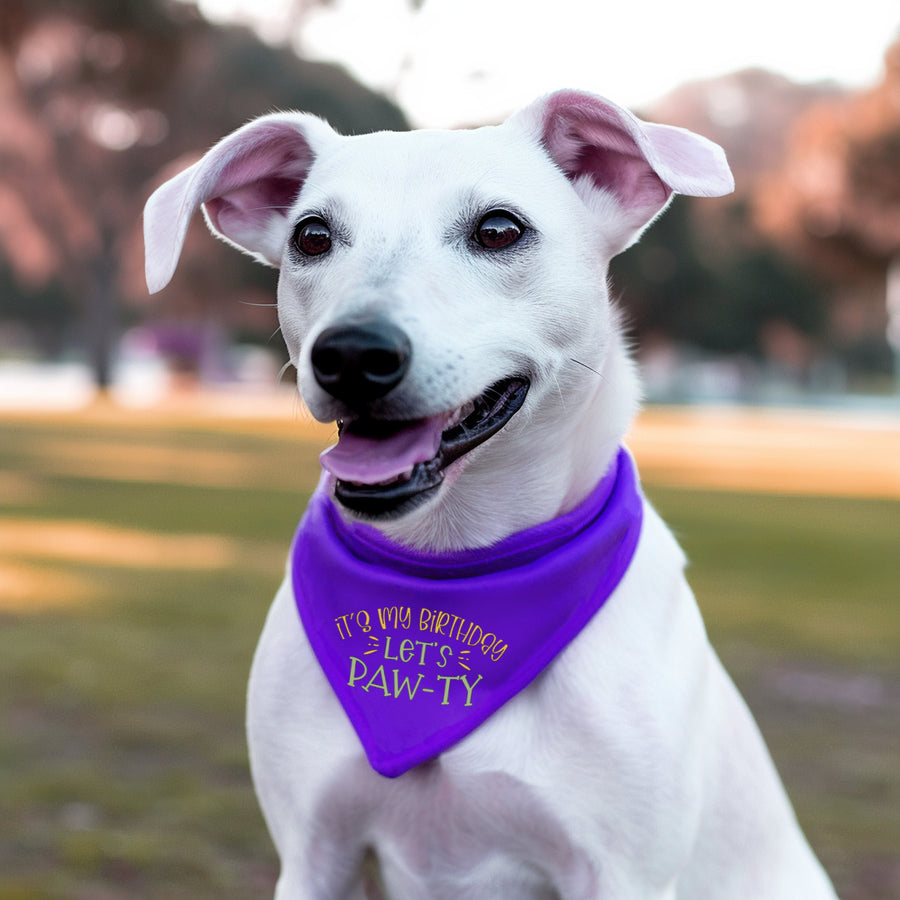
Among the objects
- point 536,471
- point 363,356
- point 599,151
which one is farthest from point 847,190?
point 363,356

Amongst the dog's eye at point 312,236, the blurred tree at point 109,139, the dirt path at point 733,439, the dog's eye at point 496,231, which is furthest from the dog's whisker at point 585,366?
the blurred tree at point 109,139

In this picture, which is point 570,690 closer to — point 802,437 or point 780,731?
point 780,731

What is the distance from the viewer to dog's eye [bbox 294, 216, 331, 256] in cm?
287

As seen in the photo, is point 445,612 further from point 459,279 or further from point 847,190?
point 847,190

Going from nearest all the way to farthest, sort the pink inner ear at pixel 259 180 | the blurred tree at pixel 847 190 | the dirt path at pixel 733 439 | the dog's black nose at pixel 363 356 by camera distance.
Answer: the dog's black nose at pixel 363 356 → the pink inner ear at pixel 259 180 → the dirt path at pixel 733 439 → the blurred tree at pixel 847 190

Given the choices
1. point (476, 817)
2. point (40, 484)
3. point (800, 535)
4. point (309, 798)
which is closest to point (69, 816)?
point (309, 798)

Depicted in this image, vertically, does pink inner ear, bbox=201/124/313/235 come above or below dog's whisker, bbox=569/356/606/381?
above

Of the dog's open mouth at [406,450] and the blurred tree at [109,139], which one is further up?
the dog's open mouth at [406,450]

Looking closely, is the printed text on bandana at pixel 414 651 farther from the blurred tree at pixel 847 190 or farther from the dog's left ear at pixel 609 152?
the blurred tree at pixel 847 190

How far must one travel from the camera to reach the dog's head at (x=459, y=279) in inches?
101

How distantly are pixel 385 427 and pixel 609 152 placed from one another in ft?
3.17

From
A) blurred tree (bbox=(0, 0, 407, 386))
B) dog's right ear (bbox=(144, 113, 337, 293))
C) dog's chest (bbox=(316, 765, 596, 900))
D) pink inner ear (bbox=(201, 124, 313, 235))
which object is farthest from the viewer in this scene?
blurred tree (bbox=(0, 0, 407, 386))

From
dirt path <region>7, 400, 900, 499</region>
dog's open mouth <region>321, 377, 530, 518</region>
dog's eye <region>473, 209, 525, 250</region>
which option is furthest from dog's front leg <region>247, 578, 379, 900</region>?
dirt path <region>7, 400, 900, 499</region>

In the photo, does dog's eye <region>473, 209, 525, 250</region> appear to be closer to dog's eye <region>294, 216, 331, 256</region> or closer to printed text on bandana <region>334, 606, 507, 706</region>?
dog's eye <region>294, 216, 331, 256</region>
